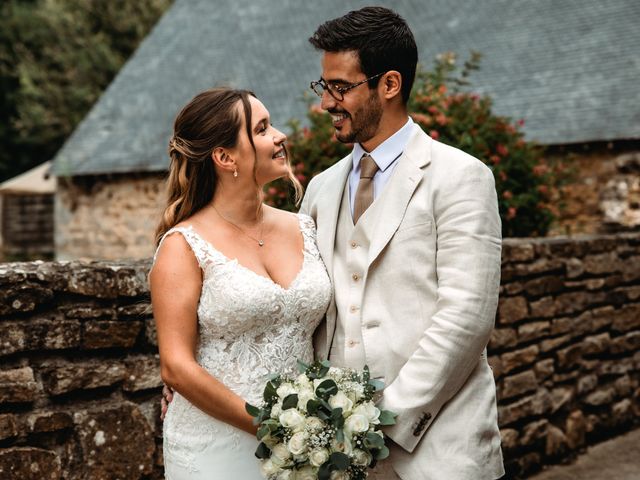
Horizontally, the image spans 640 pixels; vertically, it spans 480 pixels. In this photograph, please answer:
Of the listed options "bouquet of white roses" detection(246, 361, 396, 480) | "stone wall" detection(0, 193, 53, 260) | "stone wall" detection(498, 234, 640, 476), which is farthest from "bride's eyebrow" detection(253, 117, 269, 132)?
"stone wall" detection(0, 193, 53, 260)

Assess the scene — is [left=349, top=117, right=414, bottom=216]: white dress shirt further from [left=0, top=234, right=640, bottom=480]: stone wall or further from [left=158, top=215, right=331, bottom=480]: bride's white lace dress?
[left=0, top=234, right=640, bottom=480]: stone wall

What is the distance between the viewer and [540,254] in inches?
214

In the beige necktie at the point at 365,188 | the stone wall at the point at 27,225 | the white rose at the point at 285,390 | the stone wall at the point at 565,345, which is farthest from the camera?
the stone wall at the point at 27,225

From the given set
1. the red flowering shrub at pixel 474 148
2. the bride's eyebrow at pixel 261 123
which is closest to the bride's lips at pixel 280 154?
the bride's eyebrow at pixel 261 123

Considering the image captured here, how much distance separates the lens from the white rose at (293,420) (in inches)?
90.4

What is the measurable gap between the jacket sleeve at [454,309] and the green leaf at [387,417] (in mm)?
34

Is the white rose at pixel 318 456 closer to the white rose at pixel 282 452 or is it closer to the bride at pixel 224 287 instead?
the white rose at pixel 282 452

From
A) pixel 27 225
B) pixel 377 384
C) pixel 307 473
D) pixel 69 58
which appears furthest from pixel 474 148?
pixel 69 58

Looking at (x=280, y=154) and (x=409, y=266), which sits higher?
(x=280, y=154)

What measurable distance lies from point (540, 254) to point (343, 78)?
3.15 m

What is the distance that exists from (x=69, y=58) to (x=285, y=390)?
69.1 feet

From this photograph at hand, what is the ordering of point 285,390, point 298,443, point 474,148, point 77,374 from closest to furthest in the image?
point 298,443
point 285,390
point 77,374
point 474,148

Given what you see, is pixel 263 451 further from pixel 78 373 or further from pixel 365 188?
pixel 78 373

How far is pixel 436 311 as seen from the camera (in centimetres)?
254
